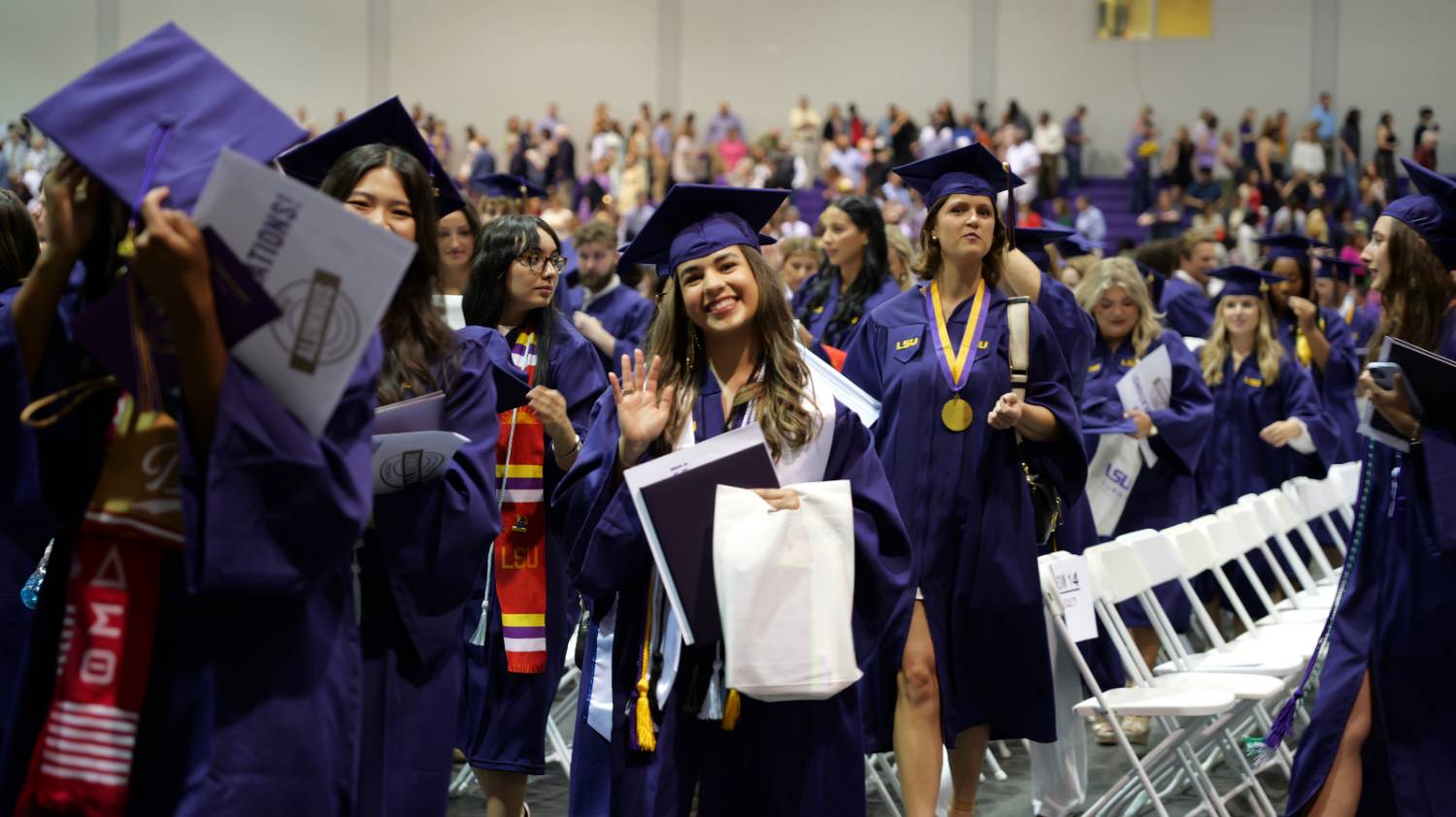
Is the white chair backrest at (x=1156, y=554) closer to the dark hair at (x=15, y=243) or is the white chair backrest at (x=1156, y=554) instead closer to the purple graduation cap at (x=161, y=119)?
the dark hair at (x=15, y=243)

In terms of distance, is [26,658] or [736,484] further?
[736,484]

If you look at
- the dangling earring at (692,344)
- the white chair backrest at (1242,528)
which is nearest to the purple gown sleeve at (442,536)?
the dangling earring at (692,344)

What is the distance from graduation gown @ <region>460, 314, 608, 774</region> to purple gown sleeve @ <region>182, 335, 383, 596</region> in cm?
219

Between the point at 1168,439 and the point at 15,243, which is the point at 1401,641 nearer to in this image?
the point at 1168,439

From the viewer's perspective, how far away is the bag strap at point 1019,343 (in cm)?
492

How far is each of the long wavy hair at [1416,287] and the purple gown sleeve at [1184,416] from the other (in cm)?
341

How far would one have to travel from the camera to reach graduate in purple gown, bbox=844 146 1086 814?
16.2ft

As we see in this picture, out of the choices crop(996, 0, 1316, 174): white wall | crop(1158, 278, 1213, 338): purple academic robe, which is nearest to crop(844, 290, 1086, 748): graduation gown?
crop(1158, 278, 1213, 338): purple academic robe

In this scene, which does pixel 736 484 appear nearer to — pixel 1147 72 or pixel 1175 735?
pixel 1175 735

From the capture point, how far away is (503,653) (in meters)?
4.70

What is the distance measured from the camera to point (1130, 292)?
25.6 feet

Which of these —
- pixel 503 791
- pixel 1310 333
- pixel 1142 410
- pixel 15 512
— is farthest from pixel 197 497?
pixel 1310 333

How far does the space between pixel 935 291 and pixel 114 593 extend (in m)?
3.41

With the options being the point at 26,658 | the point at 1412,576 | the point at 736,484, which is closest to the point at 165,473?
the point at 26,658
